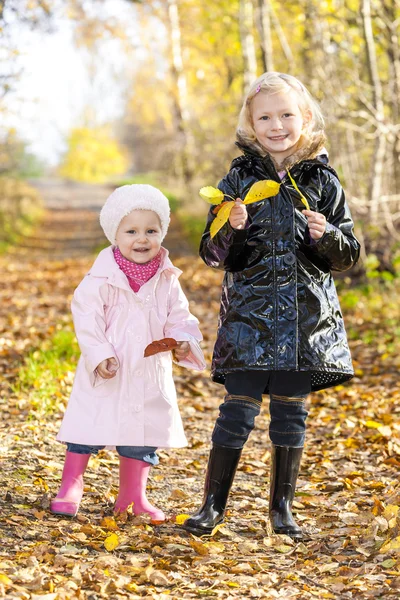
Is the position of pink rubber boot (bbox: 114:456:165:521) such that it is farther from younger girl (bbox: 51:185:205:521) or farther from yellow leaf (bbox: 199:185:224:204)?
yellow leaf (bbox: 199:185:224:204)

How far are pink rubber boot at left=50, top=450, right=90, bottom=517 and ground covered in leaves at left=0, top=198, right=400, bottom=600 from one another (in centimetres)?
5

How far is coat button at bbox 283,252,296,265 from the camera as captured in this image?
3381mm

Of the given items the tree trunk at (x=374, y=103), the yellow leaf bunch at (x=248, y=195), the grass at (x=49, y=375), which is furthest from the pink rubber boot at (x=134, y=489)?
the tree trunk at (x=374, y=103)

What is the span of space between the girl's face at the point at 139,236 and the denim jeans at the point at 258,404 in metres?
0.69

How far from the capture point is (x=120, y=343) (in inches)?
142

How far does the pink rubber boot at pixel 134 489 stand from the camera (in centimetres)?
364

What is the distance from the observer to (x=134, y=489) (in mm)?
3654

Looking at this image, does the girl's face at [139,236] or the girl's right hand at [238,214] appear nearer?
the girl's right hand at [238,214]

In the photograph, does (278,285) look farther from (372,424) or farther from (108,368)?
(372,424)

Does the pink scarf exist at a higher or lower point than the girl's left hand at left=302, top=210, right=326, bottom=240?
lower

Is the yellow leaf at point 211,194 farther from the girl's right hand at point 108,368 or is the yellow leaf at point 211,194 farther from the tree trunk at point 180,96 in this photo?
the tree trunk at point 180,96

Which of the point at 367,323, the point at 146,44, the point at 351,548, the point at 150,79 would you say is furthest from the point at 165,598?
the point at 150,79

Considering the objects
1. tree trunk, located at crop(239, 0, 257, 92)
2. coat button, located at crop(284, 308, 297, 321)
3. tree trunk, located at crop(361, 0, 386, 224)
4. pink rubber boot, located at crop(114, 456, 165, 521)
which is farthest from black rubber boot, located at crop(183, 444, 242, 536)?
tree trunk, located at crop(239, 0, 257, 92)

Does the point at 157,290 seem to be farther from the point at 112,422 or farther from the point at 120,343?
the point at 112,422
